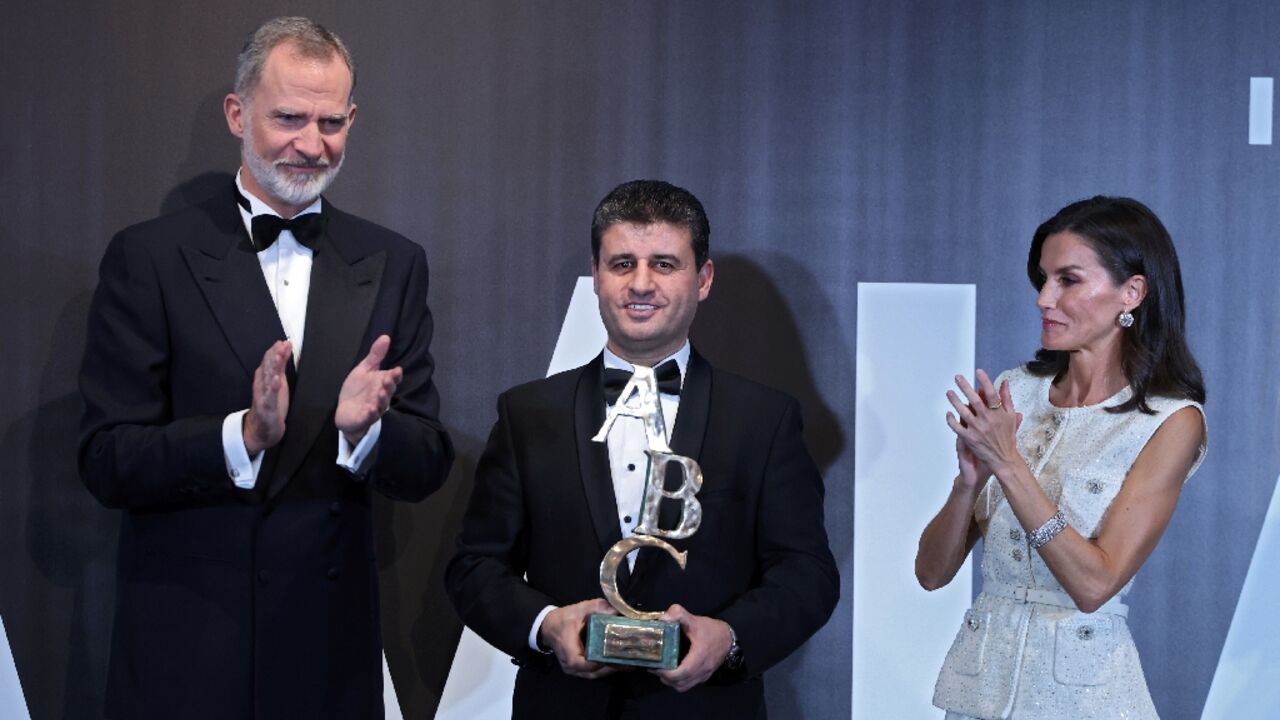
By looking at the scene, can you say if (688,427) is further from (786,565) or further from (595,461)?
(786,565)

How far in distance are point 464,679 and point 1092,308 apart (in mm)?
2044

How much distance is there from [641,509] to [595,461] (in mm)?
287

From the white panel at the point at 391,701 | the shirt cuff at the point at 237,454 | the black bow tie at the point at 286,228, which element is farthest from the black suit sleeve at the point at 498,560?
the white panel at the point at 391,701

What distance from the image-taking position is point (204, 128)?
382 centimetres

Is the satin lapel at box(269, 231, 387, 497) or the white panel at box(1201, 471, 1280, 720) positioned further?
the white panel at box(1201, 471, 1280, 720)

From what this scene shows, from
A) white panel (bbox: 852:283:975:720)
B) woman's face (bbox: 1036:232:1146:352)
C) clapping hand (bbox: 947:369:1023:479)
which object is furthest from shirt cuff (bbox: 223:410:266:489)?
white panel (bbox: 852:283:975:720)

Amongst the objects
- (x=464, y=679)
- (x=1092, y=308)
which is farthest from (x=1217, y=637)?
(x=464, y=679)

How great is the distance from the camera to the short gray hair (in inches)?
119

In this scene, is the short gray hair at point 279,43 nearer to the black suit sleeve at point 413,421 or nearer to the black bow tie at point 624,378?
the black suit sleeve at point 413,421

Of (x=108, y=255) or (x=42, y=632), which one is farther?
(x=42, y=632)

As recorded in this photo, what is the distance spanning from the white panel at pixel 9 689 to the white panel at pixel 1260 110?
3875 mm

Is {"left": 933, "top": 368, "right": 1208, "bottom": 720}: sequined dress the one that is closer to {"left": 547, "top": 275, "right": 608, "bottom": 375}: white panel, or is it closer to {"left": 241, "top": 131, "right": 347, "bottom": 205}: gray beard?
{"left": 547, "top": 275, "right": 608, "bottom": 375}: white panel

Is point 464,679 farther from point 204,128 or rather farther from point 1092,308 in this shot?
point 1092,308

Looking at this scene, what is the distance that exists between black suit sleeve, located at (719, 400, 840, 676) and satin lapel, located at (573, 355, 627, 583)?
0.98 ft
